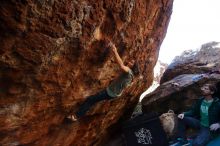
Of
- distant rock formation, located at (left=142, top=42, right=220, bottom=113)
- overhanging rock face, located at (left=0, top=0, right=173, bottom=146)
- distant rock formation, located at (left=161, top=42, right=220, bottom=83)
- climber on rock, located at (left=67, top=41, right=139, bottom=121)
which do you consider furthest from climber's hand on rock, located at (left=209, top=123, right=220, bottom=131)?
distant rock formation, located at (left=161, top=42, right=220, bottom=83)

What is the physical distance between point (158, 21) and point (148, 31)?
0.60 m

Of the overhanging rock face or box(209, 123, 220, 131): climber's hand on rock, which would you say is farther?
box(209, 123, 220, 131): climber's hand on rock

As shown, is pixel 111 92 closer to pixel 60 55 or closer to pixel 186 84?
pixel 60 55

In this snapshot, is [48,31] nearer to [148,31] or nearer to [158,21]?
[148,31]

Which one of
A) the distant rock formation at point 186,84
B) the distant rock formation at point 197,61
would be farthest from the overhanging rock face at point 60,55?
the distant rock formation at point 197,61

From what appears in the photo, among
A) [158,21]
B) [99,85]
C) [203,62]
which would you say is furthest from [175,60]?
[99,85]

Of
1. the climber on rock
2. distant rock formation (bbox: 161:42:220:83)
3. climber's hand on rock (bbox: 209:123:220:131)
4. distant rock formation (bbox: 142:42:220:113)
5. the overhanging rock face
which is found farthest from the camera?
distant rock formation (bbox: 161:42:220:83)

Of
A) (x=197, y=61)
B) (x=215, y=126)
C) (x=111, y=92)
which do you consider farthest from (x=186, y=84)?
(x=111, y=92)

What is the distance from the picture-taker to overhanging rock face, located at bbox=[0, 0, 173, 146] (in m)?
4.71

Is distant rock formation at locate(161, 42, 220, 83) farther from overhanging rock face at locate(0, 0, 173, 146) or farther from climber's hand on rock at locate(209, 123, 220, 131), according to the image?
overhanging rock face at locate(0, 0, 173, 146)

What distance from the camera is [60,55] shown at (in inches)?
215

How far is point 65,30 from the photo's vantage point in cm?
508

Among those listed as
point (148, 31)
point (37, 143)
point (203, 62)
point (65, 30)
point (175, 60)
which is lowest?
point (37, 143)

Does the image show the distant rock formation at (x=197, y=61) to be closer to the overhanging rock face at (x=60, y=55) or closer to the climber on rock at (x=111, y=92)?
the overhanging rock face at (x=60, y=55)
